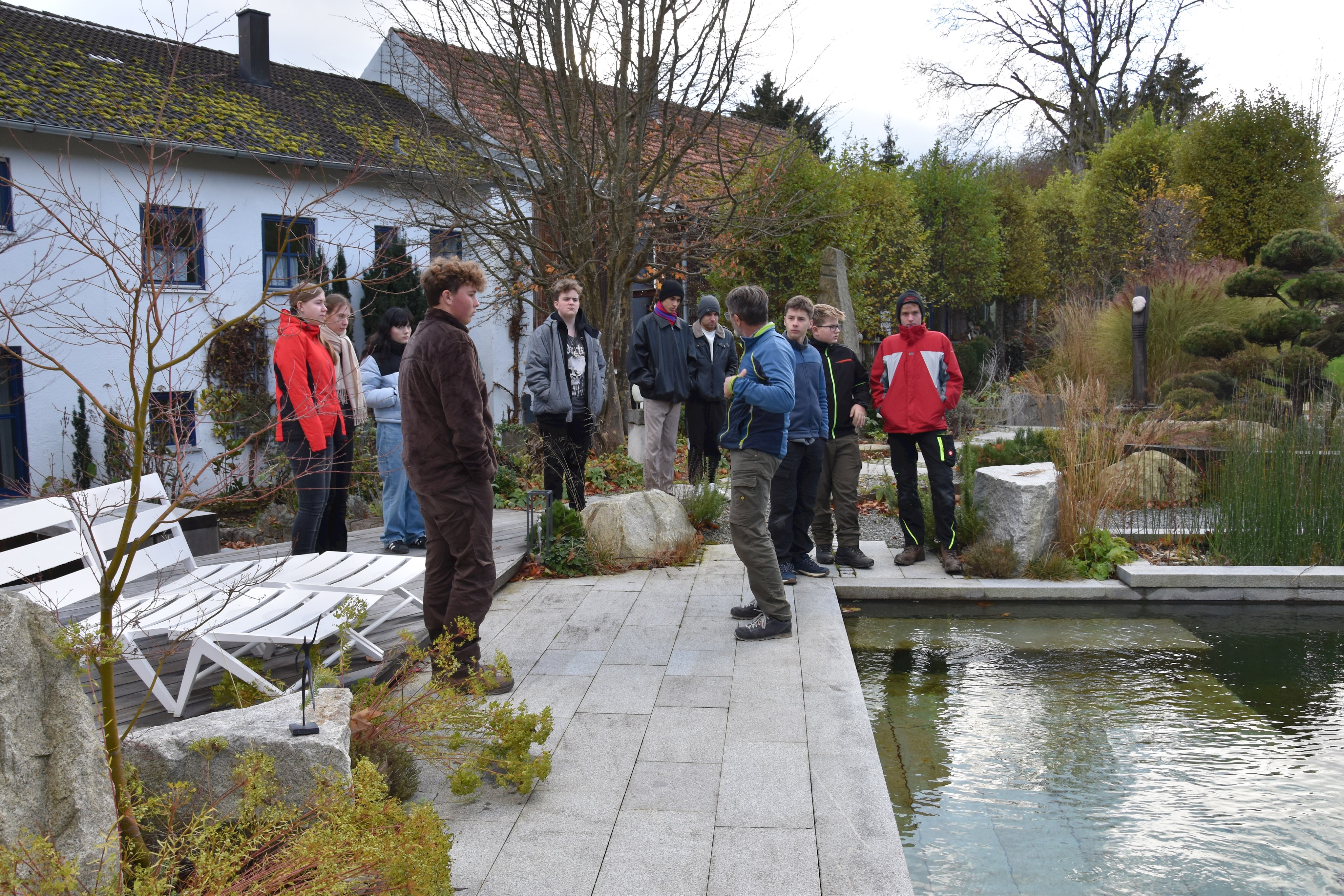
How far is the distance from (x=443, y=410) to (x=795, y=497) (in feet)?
8.28

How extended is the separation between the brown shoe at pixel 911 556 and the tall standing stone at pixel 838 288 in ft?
20.5

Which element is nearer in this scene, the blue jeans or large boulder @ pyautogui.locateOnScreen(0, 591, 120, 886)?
large boulder @ pyautogui.locateOnScreen(0, 591, 120, 886)

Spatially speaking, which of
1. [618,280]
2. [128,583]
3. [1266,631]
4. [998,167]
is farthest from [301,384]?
[998,167]

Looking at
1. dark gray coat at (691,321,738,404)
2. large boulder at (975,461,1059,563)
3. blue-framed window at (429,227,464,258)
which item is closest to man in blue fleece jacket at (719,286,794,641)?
large boulder at (975,461,1059,563)

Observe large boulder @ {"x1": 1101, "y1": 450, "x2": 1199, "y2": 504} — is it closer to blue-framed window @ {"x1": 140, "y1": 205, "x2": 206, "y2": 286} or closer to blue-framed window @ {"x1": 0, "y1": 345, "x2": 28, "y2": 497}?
blue-framed window @ {"x1": 140, "y1": 205, "x2": 206, "y2": 286}

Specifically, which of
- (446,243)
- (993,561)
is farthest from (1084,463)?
(446,243)

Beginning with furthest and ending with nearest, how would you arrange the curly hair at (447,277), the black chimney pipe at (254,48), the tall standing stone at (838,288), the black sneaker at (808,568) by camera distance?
the black chimney pipe at (254,48), the tall standing stone at (838,288), the black sneaker at (808,568), the curly hair at (447,277)

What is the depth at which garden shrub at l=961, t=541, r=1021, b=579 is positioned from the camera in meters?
6.27

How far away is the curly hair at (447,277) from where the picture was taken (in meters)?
4.04

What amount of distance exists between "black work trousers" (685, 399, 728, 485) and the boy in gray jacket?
1.54 m

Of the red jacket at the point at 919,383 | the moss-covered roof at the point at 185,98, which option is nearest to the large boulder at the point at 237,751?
the red jacket at the point at 919,383

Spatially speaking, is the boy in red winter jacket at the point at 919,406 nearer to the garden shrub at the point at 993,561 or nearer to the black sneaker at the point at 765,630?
the garden shrub at the point at 993,561

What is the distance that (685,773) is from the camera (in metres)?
3.40

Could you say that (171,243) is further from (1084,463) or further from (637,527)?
(1084,463)
